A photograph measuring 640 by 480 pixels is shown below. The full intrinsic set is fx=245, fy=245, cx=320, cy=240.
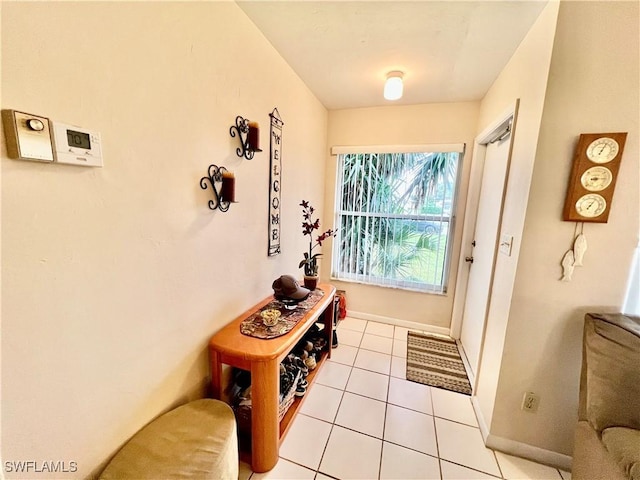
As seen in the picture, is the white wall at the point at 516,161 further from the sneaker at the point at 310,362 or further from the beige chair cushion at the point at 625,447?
the sneaker at the point at 310,362

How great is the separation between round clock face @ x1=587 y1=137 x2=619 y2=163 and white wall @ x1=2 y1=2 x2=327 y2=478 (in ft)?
5.77

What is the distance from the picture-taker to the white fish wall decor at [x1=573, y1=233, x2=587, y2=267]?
47.3 inches

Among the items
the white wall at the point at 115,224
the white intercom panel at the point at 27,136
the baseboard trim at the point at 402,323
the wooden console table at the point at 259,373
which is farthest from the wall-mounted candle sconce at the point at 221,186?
the baseboard trim at the point at 402,323

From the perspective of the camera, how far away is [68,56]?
2.30 ft

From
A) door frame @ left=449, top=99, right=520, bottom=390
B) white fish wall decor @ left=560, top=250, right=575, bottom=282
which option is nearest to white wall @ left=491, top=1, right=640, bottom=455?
white fish wall decor @ left=560, top=250, right=575, bottom=282

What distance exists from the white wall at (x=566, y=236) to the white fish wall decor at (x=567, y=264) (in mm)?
22

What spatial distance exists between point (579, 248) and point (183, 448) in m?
1.97

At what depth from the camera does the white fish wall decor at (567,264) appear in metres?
1.23

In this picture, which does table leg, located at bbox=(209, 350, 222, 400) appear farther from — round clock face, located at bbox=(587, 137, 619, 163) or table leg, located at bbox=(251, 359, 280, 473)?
round clock face, located at bbox=(587, 137, 619, 163)

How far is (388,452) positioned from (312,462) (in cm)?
43

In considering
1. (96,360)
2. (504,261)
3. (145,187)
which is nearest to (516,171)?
(504,261)

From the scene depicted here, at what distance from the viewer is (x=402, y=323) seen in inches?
110

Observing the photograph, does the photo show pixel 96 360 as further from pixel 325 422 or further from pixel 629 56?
pixel 629 56

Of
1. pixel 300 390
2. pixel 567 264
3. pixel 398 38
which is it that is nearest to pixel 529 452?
pixel 567 264
